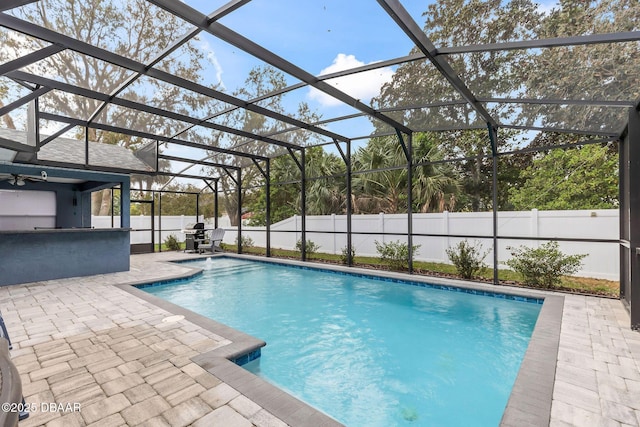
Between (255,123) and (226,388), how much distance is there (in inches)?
228

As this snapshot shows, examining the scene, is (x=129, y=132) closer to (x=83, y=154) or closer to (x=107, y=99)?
(x=83, y=154)

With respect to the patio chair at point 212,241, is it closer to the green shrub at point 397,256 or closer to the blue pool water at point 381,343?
the blue pool water at point 381,343

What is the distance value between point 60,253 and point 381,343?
6881 mm

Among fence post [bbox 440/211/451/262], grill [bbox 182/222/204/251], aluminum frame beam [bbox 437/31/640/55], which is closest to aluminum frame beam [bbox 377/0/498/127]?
aluminum frame beam [bbox 437/31/640/55]

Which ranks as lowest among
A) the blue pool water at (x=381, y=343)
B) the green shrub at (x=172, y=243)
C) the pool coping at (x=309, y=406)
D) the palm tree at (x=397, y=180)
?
the blue pool water at (x=381, y=343)

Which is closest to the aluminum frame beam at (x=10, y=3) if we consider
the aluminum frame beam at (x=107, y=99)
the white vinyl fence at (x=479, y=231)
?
the aluminum frame beam at (x=107, y=99)

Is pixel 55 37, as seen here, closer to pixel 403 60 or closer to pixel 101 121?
pixel 101 121

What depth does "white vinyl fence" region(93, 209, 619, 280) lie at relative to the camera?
638 cm

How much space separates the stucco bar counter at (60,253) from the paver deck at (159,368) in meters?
2.01

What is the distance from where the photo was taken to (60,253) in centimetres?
655

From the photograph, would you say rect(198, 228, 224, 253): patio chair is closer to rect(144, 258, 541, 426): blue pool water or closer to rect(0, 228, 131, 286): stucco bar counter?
rect(0, 228, 131, 286): stucco bar counter

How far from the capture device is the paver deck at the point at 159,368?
2.04 metres

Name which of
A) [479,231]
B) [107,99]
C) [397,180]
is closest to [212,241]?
[107,99]

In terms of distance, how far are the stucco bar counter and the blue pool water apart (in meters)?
1.94
